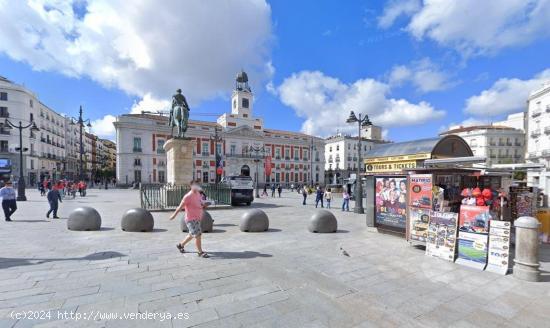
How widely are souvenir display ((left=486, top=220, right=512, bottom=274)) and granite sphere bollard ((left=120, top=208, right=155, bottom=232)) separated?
29.7ft

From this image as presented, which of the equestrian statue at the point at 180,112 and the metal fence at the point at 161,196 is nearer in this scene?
the metal fence at the point at 161,196

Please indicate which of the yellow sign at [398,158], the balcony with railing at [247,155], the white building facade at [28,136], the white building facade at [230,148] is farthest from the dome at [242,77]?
the yellow sign at [398,158]

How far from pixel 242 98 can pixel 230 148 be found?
1369 centimetres

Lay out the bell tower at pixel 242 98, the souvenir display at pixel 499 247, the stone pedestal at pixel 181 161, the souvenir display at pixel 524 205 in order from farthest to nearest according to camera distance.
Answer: the bell tower at pixel 242 98, the stone pedestal at pixel 181 161, the souvenir display at pixel 524 205, the souvenir display at pixel 499 247

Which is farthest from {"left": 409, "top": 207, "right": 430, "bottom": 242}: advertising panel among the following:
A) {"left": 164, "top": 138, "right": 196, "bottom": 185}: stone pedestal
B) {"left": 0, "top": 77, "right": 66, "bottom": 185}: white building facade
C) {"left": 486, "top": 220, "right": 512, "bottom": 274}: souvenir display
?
{"left": 0, "top": 77, "right": 66, "bottom": 185}: white building facade

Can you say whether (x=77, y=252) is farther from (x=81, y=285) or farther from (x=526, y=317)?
(x=526, y=317)

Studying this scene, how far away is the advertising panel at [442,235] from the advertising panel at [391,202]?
1289 millimetres

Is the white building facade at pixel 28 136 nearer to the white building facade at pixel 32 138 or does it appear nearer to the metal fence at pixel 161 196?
the white building facade at pixel 32 138

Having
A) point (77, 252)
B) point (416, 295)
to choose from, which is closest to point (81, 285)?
point (77, 252)

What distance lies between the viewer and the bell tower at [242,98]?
2486 inches

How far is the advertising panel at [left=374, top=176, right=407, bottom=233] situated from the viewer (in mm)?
7496

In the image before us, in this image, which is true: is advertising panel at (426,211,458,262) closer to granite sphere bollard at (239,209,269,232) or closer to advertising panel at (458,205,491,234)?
advertising panel at (458,205,491,234)

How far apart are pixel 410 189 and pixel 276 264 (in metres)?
4.30

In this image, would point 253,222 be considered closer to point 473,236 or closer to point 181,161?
point 473,236
